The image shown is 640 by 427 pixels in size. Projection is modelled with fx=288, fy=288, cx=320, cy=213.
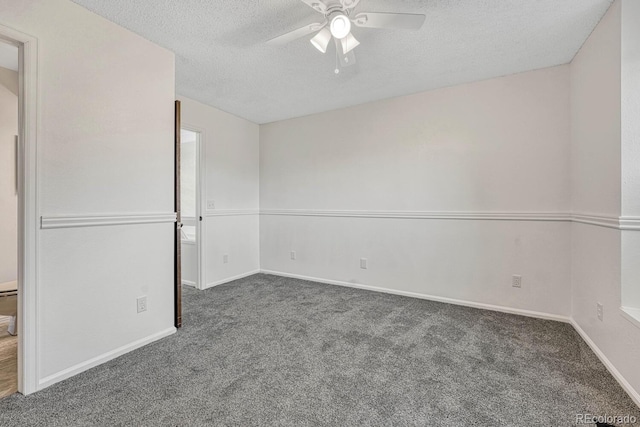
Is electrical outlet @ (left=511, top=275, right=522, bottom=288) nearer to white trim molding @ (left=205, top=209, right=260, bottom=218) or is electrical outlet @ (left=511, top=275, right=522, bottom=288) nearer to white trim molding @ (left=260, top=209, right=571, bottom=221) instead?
white trim molding @ (left=260, top=209, right=571, bottom=221)

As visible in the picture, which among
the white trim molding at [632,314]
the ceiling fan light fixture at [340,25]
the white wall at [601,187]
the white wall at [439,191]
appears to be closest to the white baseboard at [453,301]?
the white wall at [439,191]

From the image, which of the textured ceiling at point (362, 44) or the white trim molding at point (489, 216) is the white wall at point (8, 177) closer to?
the textured ceiling at point (362, 44)

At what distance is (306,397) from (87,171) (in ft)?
6.58

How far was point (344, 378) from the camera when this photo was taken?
181cm

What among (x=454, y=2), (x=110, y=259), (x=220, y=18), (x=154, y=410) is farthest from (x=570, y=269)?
(x=110, y=259)

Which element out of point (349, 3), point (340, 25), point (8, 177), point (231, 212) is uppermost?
point (349, 3)

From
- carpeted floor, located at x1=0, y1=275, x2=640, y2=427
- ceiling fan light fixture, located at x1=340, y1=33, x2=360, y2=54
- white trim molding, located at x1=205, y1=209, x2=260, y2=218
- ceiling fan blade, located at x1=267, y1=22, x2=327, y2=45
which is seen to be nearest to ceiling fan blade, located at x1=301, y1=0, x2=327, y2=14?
ceiling fan blade, located at x1=267, y1=22, x2=327, y2=45

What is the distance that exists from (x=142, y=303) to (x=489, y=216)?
3.27 metres

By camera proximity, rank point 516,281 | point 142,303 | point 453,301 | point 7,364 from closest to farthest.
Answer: point 7,364, point 142,303, point 516,281, point 453,301

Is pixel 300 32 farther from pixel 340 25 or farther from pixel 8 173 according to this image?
pixel 8 173

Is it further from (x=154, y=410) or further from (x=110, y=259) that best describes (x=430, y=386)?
(x=110, y=259)

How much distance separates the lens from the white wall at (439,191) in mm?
2727

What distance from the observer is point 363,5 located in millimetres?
1872

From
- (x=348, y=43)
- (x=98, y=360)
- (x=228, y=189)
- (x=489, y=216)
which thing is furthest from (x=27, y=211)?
(x=489, y=216)
